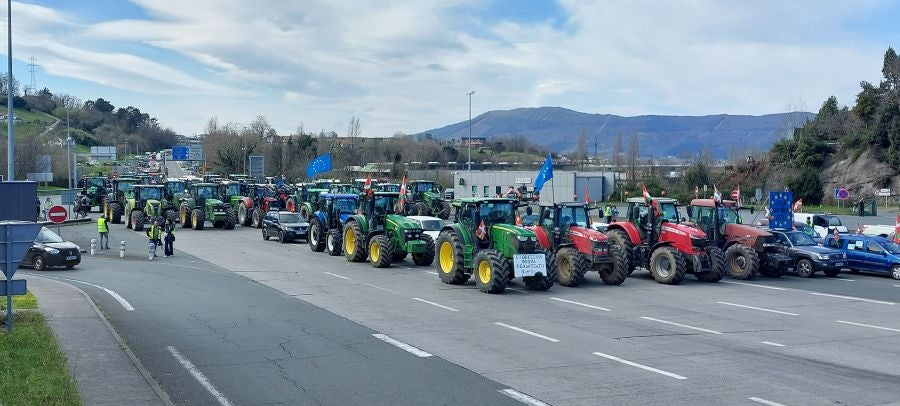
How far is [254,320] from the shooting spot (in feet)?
53.2

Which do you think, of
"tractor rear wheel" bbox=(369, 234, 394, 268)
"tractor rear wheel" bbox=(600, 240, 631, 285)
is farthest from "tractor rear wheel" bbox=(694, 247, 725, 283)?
"tractor rear wheel" bbox=(369, 234, 394, 268)

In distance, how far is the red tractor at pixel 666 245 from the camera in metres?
23.6

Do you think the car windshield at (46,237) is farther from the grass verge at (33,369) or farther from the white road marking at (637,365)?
the white road marking at (637,365)

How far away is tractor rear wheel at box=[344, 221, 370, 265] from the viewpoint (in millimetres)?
27750

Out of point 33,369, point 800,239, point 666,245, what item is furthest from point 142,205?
point 33,369

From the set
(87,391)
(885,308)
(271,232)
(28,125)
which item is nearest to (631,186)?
(271,232)

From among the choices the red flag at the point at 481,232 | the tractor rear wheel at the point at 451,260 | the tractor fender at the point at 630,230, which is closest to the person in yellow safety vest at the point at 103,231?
the tractor rear wheel at the point at 451,260

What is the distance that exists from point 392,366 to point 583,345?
3751 mm

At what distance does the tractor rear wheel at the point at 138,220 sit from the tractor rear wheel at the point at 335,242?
53.6ft

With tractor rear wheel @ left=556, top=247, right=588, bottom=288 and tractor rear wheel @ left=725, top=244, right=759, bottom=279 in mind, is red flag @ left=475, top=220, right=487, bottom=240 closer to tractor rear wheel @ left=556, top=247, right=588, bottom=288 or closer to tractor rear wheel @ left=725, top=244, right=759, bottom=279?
tractor rear wheel @ left=556, top=247, right=588, bottom=288

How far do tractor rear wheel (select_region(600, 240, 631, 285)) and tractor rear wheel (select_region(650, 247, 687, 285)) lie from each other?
1.25m

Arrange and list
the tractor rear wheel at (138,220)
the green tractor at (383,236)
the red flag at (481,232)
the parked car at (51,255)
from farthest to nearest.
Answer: the tractor rear wheel at (138,220) < the green tractor at (383,236) < the parked car at (51,255) < the red flag at (481,232)

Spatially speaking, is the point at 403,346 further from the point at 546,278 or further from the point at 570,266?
the point at 570,266

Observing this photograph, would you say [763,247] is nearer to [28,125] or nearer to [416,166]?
[416,166]
